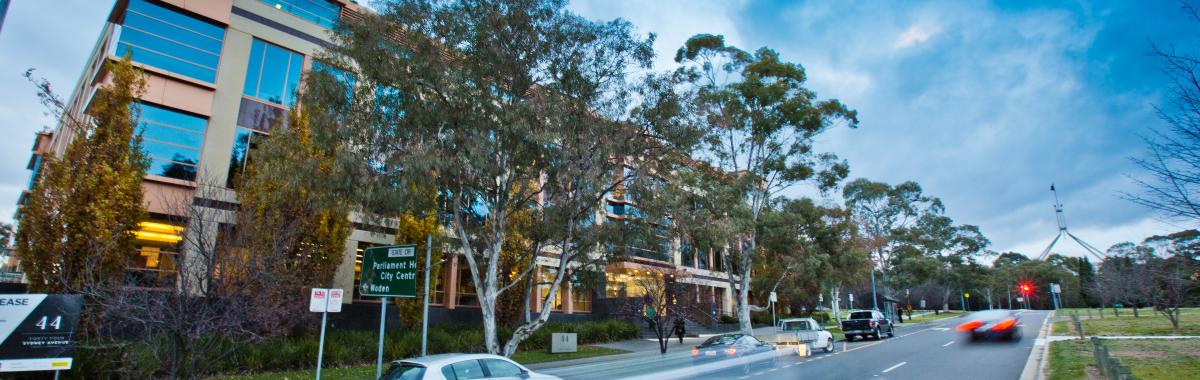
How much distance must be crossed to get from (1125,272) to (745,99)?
3006 cm

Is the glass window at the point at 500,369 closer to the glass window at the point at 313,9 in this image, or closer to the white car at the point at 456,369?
the white car at the point at 456,369

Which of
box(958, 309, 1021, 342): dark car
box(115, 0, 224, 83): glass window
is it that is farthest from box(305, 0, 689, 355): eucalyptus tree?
box(958, 309, 1021, 342): dark car

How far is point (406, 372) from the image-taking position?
935cm

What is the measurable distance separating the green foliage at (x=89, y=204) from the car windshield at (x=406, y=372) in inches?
397

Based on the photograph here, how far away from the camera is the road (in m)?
8.55

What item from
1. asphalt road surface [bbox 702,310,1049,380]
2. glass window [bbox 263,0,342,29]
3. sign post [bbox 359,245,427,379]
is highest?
glass window [bbox 263,0,342,29]

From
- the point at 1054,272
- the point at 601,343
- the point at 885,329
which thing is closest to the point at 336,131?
the point at 601,343

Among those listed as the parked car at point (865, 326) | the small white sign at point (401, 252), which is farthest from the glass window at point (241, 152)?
the parked car at point (865, 326)

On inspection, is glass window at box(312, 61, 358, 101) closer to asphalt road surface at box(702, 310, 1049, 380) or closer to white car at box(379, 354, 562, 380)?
white car at box(379, 354, 562, 380)

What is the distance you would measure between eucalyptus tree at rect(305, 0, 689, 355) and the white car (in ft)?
21.2

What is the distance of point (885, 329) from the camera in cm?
3203

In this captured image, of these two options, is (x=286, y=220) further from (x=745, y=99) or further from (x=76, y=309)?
(x=745, y=99)

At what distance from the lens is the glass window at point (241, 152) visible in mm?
21119

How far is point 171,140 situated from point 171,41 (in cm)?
376
